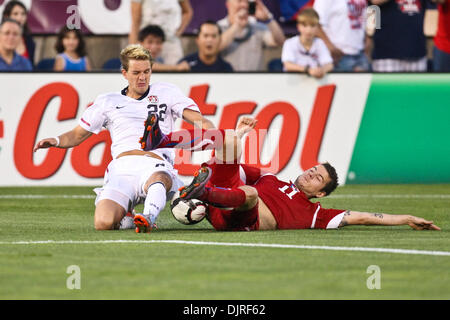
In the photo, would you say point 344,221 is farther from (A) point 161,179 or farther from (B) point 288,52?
(B) point 288,52

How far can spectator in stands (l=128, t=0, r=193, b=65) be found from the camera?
17.1 metres

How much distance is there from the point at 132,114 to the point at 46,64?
6.28 m

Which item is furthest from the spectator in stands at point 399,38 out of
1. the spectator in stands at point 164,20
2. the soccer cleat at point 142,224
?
the soccer cleat at point 142,224

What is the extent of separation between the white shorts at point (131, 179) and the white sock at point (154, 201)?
18.0 inches

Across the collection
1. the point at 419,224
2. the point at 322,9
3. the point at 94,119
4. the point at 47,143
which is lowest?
the point at 419,224

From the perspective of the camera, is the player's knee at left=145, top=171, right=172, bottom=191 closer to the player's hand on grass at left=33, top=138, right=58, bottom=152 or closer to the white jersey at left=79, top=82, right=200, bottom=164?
the white jersey at left=79, top=82, right=200, bottom=164

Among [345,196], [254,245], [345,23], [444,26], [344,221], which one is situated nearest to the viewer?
[254,245]

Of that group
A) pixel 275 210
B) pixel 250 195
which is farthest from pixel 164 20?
pixel 250 195

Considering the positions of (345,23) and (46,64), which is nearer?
(46,64)

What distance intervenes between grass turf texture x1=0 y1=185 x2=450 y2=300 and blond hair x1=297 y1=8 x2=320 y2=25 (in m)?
6.01

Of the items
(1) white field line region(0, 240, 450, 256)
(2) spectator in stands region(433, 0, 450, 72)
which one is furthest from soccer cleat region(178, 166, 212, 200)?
(2) spectator in stands region(433, 0, 450, 72)

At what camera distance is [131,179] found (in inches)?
427

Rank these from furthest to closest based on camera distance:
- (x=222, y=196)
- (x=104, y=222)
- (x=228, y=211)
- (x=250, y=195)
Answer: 1. (x=104, y=222)
2. (x=228, y=211)
3. (x=250, y=195)
4. (x=222, y=196)
